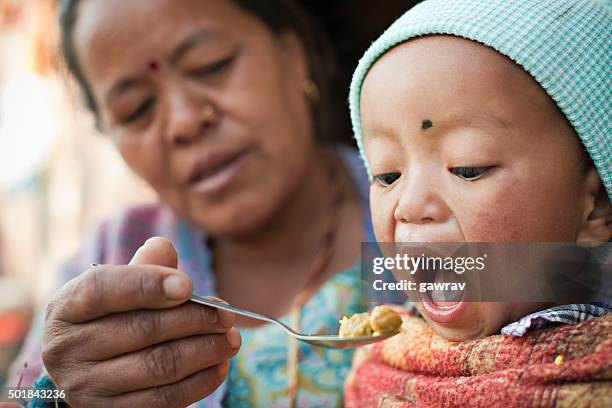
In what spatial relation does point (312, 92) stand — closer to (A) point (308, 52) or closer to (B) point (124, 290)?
(A) point (308, 52)

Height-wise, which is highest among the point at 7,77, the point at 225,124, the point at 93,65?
the point at 7,77

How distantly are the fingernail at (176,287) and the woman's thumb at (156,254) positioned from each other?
7cm

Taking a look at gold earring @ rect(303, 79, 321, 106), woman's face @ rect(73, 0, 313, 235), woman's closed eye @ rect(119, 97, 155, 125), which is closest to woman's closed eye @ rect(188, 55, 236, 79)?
woman's face @ rect(73, 0, 313, 235)

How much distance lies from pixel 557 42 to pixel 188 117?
0.78 meters

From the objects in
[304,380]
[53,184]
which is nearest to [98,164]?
[53,184]

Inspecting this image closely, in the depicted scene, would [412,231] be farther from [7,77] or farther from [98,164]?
[7,77]

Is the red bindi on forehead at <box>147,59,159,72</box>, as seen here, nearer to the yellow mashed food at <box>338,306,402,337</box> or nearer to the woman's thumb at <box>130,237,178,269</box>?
the woman's thumb at <box>130,237,178,269</box>

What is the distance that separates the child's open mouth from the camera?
0.91 metres

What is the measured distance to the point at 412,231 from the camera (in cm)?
92

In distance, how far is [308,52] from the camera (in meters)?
1.82

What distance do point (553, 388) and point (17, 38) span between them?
143 inches

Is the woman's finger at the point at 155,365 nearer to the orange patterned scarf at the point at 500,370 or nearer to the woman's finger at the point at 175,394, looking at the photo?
the woman's finger at the point at 175,394

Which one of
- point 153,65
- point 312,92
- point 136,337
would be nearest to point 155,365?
point 136,337

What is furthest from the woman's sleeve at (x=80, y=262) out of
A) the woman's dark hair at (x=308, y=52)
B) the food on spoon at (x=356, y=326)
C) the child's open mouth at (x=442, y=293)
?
the child's open mouth at (x=442, y=293)
